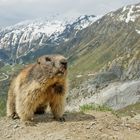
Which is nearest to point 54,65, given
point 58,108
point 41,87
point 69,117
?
point 41,87

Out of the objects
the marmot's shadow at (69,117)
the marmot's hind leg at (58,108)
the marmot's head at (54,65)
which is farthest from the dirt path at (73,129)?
the marmot's head at (54,65)

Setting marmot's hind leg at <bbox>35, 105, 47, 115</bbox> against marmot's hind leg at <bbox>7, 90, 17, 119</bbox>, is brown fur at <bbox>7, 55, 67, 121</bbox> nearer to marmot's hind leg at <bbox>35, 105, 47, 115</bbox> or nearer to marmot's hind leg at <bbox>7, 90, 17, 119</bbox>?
marmot's hind leg at <bbox>35, 105, 47, 115</bbox>

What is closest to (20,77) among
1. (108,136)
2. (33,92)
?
(33,92)

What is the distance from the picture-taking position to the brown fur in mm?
15828

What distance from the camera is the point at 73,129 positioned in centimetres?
1605

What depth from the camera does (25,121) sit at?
16672mm

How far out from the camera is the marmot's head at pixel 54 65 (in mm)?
15594

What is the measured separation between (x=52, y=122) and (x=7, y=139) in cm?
195

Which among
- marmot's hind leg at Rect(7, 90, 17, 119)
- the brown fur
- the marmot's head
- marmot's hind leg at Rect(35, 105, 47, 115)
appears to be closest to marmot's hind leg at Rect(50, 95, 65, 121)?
the brown fur

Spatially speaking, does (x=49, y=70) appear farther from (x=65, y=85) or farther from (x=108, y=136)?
(x=108, y=136)

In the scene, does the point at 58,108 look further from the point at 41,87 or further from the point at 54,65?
the point at 54,65

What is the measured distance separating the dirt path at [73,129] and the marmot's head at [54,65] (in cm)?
194

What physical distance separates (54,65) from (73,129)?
2306 millimetres

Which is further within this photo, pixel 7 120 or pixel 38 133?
pixel 7 120
